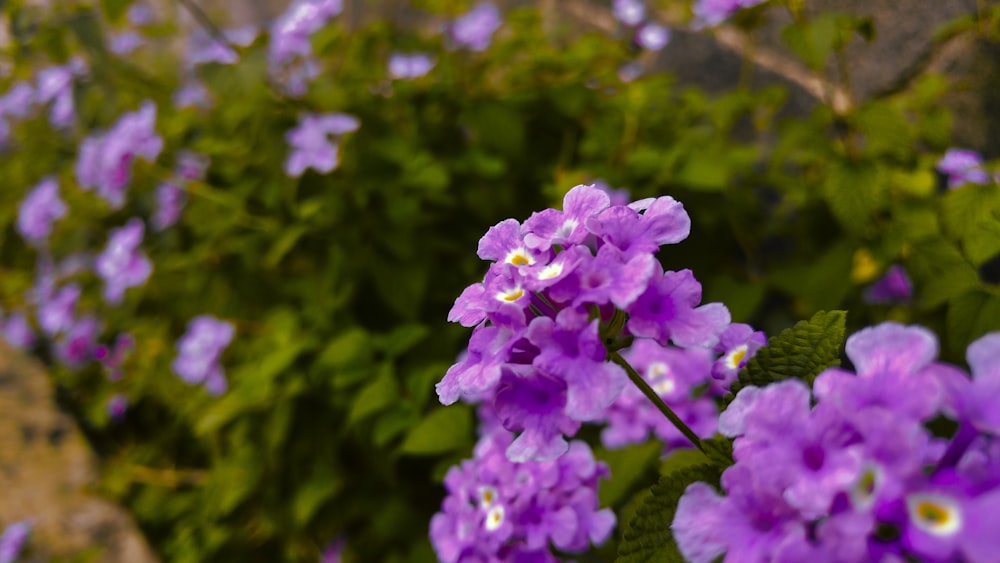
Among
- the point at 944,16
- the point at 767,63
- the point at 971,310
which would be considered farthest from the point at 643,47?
the point at 971,310

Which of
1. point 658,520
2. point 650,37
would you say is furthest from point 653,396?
point 650,37

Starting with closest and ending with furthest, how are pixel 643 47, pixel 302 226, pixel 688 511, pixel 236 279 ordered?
pixel 688 511 → pixel 302 226 → pixel 236 279 → pixel 643 47

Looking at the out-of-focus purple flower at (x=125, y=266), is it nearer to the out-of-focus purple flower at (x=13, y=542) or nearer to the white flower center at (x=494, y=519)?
the out-of-focus purple flower at (x=13, y=542)

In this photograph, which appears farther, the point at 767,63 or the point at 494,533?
the point at 767,63

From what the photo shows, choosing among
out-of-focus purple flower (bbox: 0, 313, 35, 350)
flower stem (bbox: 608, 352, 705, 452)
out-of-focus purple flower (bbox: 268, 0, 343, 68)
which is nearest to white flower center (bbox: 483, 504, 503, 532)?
flower stem (bbox: 608, 352, 705, 452)

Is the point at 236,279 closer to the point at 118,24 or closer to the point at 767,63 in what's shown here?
the point at 118,24

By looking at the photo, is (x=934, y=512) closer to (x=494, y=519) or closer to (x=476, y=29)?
(x=494, y=519)

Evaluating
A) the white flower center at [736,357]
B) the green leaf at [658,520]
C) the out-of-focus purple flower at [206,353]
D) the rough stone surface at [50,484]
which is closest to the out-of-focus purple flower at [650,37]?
the out-of-focus purple flower at [206,353]
